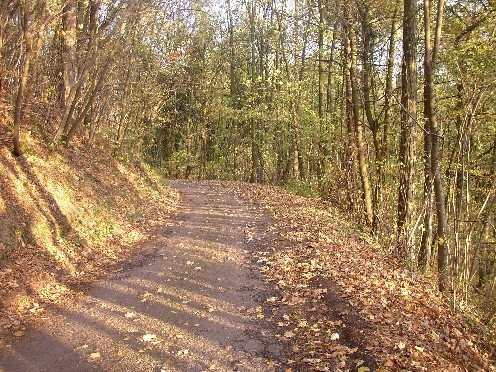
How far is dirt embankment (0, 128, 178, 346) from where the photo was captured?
8.12 metres

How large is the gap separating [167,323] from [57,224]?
490 cm

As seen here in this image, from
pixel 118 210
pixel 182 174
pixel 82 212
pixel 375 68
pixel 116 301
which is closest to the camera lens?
pixel 116 301

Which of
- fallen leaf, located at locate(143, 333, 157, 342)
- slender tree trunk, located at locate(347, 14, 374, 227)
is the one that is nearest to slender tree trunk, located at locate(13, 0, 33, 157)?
fallen leaf, located at locate(143, 333, 157, 342)

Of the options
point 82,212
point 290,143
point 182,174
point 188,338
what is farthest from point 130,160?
point 182,174

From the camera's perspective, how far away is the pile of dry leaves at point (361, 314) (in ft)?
19.4

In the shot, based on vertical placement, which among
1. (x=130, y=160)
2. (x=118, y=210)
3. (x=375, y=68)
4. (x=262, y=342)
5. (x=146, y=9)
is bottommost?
(x=262, y=342)

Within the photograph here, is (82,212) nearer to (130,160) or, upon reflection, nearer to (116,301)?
(116,301)

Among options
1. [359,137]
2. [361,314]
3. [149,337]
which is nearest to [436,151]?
[359,137]

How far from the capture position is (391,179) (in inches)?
564

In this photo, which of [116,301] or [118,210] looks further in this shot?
[118,210]

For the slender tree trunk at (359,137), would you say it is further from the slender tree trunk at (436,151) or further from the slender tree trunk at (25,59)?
the slender tree trunk at (25,59)

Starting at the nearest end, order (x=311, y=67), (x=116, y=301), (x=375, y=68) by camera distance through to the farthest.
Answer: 1. (x=116, y=301)
2. (x=375, y=68)
3. (x=311, y=67)

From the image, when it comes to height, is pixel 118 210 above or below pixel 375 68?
below

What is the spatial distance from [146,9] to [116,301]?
1087 cm
